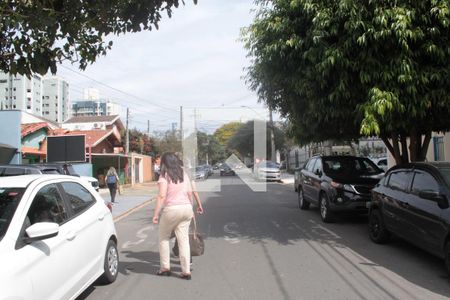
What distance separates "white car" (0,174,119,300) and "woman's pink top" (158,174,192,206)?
882 millimetres

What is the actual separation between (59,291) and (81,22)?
420 centimetres

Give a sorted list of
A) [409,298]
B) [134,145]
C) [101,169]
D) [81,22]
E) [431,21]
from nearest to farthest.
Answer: [409,298] < [81,22] < [431,21] < [101,169] < [134,145]

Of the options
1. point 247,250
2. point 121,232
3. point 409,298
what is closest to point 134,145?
point 121,232

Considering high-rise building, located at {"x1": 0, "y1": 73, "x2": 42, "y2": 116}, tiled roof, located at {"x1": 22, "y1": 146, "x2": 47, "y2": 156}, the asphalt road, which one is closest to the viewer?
the asphalt road

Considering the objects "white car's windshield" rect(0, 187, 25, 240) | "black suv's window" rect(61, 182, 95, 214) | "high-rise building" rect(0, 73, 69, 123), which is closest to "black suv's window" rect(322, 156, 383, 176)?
"black suv's window" rect(61, 182, 95, 214)

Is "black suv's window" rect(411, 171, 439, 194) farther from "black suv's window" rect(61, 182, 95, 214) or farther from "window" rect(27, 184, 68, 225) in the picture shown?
"window" rect(27, 184, 68, 225)

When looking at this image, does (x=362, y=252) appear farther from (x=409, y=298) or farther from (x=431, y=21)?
(x=431, y=21)

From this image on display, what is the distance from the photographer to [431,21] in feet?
25.9

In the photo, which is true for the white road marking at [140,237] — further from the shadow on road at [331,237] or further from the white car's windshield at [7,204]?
the white car's windshield at [7,204]

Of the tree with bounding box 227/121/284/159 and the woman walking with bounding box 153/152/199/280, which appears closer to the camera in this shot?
the woman walking with bounding box 153/152/199/280

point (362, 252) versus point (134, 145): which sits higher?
point (134, 145)

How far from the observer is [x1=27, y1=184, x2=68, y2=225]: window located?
15.1ft

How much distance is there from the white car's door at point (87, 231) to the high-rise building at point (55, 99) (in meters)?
63.5

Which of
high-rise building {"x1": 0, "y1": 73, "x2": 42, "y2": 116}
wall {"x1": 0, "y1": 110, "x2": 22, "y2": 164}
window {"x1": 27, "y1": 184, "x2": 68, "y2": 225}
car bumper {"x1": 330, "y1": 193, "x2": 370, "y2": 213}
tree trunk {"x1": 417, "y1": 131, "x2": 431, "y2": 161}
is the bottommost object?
car bumper {"x1": 330, "y1": 193, "x2": 370, "y2": 213}
